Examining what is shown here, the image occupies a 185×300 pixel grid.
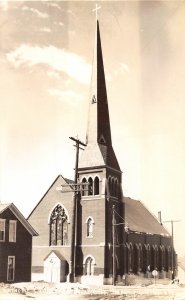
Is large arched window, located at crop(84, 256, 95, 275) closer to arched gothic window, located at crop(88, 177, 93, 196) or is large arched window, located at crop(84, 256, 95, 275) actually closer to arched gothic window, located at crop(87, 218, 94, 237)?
arched gothic window, located at crop(87, 218, 94, 237)

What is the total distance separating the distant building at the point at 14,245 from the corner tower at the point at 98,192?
19.5 ft

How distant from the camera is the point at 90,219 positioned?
2297 cm

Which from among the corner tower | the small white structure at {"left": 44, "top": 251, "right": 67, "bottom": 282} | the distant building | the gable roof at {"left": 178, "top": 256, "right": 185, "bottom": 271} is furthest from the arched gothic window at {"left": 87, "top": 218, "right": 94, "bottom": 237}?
the gable roof at {"left": 178, "top": 256, "right": 185, "bottom": 271}

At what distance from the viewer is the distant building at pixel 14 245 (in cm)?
1542

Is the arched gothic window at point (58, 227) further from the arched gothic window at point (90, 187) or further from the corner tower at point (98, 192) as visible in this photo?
the arched gothic window at point (90, 187)

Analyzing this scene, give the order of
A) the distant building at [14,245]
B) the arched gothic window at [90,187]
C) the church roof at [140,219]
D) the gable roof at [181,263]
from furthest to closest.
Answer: the gable roof at [181,263]
the church roof at [140,219]
the arched gothic window at [90,187]
the distant building at [14,245]

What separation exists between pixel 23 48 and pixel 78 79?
188 centimetres

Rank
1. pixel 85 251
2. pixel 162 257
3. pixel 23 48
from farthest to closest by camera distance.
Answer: pixel 162 257 → pixel 85 251 → pixel 23 48

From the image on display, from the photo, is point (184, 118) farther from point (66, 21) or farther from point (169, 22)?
point (66, 21)

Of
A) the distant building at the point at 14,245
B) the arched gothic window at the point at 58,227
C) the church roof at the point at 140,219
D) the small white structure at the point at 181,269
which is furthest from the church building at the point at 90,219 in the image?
the small white structure at the point at 181,269

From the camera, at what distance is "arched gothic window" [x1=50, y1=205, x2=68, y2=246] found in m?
23.4

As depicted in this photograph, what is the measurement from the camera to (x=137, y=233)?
26.4m

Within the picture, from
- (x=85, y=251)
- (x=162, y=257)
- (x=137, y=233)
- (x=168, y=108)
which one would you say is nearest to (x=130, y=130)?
(x=168, y=108)

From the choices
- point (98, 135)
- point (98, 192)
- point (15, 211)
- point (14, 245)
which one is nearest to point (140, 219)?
point (98, 192)
